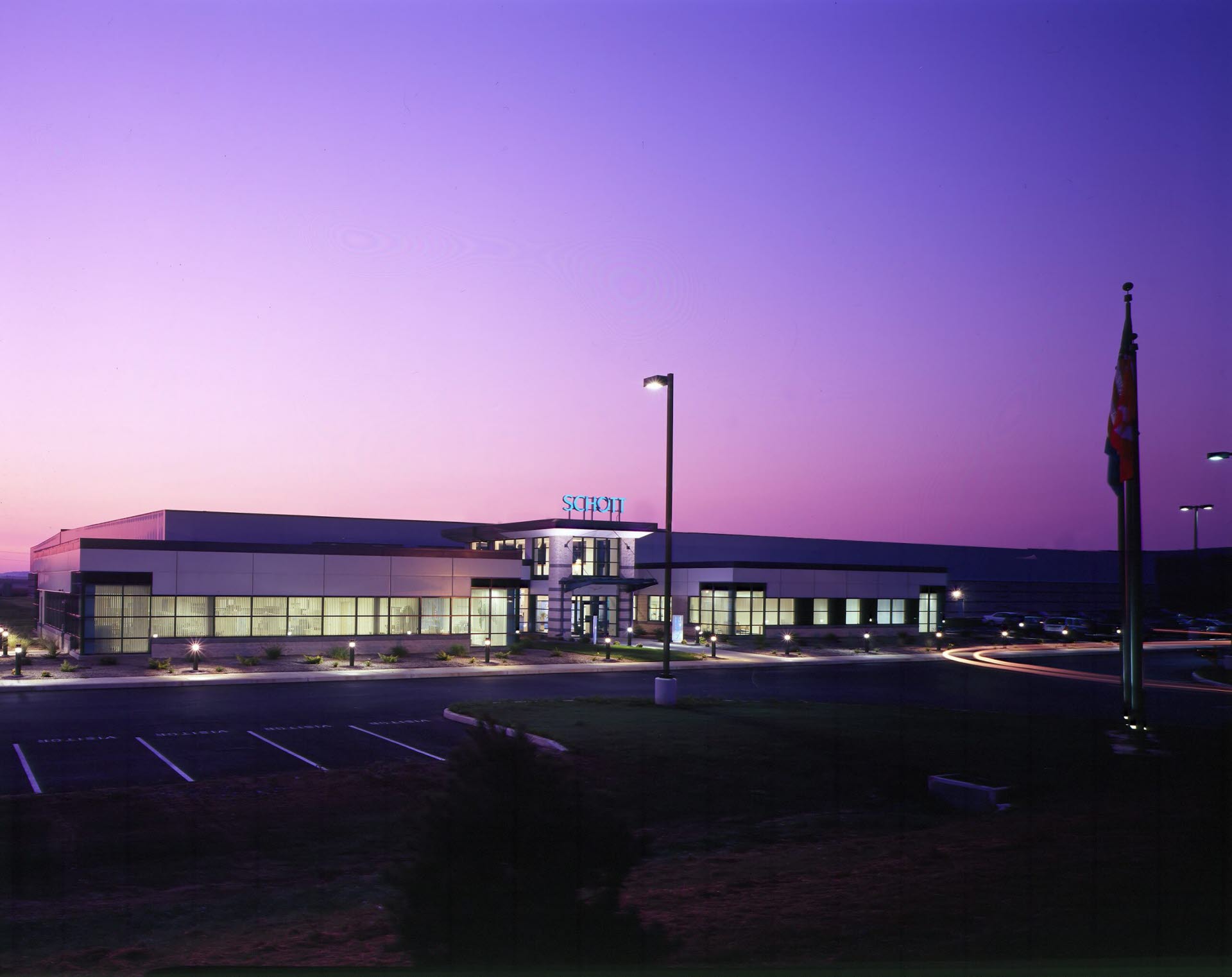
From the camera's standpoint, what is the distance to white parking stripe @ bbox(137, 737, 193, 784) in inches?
661

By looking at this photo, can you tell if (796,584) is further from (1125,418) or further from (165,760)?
(165,760)

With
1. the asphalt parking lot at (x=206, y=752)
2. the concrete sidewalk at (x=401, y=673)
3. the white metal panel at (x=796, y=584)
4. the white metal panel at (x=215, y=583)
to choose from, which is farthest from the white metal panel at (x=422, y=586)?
the white metal panel at (x=796, y=584)

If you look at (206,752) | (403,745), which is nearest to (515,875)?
(403,745)

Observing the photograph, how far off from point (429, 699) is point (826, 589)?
41670mm

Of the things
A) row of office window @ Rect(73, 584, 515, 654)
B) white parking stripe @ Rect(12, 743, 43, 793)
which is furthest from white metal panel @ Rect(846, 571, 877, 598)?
white parking stripe @ Rect(12, 743, 43, 793)

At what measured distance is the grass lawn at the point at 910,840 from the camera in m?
7.91

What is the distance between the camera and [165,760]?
18406 mm

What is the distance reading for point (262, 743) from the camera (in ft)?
67.8

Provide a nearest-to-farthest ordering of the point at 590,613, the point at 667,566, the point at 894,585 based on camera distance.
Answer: the point at 667,566, the point at 590,613, the point at 894,585

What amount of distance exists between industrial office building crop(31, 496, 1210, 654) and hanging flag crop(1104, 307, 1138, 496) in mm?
12171

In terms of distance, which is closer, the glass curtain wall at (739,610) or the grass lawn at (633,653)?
the grass lawn at (633,653)

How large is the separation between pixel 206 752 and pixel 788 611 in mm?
49922

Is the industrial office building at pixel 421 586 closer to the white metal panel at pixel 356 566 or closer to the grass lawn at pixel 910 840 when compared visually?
the white metal panel at pixel 356 566

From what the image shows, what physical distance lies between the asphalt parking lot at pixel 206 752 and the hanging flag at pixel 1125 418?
1409 cm
